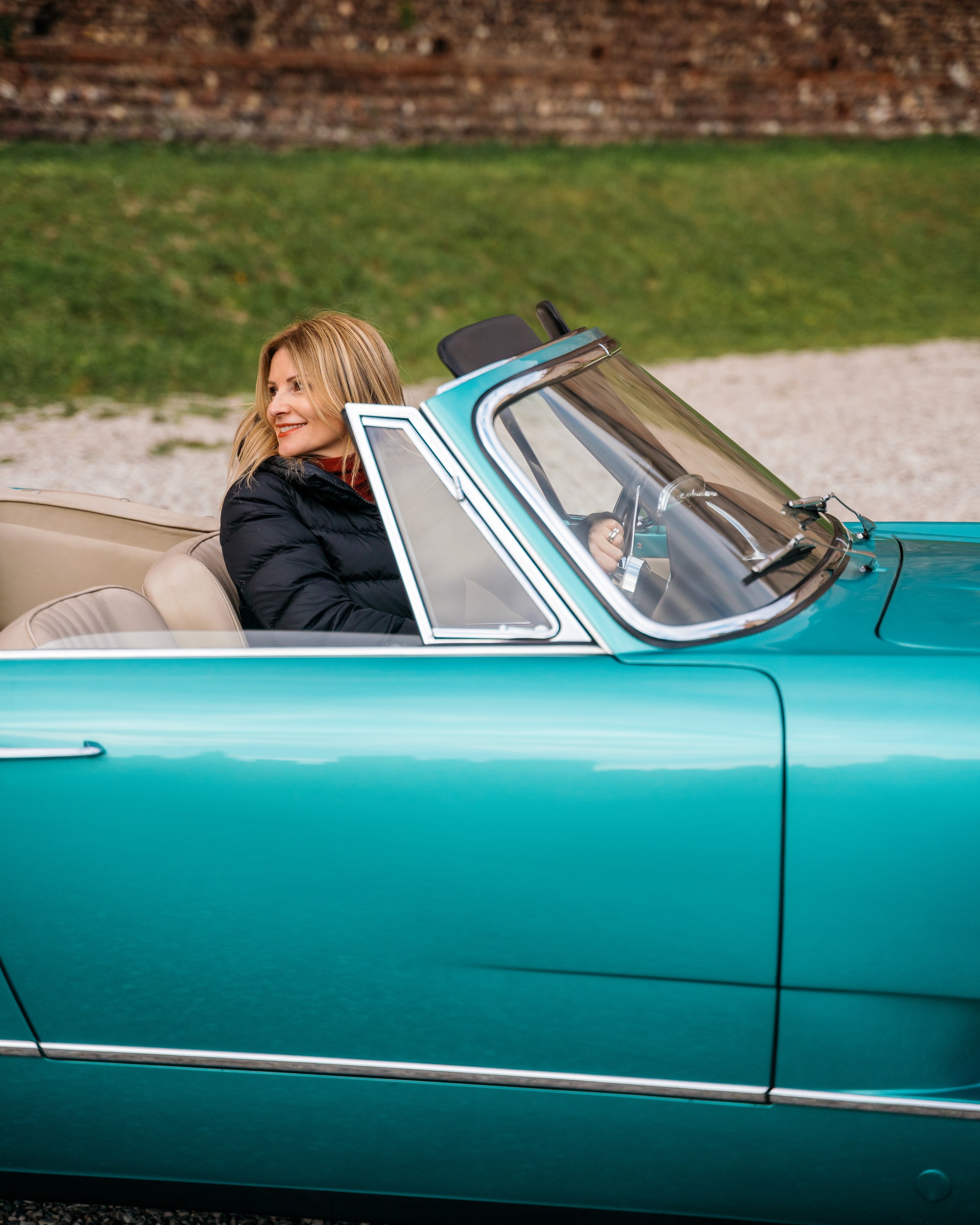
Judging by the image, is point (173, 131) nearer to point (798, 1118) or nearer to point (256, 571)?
point (256, 571)

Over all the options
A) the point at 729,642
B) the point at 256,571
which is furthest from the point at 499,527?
the point at 256,571

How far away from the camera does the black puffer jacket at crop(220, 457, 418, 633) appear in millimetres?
2010

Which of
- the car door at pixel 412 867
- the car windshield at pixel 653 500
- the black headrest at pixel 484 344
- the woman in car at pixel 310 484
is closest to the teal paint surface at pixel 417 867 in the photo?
the car door at pixel 412 867

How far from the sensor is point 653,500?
6.25 feet

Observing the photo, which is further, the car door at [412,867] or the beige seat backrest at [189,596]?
the beige seat backrest at [189,596]

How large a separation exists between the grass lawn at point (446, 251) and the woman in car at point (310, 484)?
758 centimetres

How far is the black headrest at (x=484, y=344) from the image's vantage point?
78.8 inches

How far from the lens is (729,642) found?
1.62m

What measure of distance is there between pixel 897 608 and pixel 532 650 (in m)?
0.62

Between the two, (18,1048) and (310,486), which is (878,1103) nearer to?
(18,1048)

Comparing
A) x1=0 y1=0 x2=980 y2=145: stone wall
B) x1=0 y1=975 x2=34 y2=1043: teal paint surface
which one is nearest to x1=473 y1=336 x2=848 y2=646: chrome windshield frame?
x1=0 y1=975 x2=34 y2=1043: teal paint surface

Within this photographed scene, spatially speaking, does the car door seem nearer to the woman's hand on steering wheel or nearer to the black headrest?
the woman's hand on steering wheel

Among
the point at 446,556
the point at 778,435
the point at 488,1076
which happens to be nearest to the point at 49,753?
the point at 446,556

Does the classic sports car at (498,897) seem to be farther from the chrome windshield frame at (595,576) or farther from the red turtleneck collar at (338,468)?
the red turtleneck collar at (338,468)
